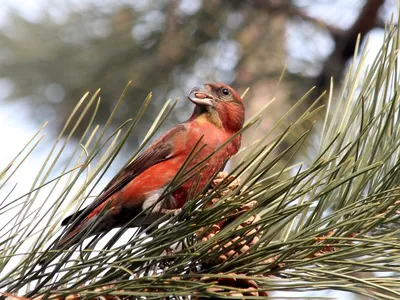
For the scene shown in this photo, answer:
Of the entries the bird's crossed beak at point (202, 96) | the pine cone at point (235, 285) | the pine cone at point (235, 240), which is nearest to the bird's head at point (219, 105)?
the bird's crossed beak at point (202, 96)

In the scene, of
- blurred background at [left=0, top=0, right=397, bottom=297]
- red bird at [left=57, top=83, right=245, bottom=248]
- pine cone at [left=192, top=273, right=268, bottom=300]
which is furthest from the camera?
blurred background at [left=0, top=0, right=397, bottom=297]

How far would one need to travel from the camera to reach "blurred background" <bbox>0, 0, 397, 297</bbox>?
170 inches

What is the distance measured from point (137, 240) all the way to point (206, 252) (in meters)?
0.16

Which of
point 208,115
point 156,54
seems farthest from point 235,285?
point 156,54

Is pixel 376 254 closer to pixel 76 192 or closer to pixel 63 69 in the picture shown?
pixel 76 192

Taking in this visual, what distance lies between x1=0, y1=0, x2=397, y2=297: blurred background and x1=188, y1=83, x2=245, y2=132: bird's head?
4.11ft

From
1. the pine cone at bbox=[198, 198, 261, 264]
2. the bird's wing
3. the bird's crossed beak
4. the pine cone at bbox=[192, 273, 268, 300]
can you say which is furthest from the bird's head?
the pine cone at bbox=[192, 273, 268, 300]

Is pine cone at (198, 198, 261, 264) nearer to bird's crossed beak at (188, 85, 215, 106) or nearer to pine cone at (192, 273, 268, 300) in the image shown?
pine cone at (192, 273, 268, 300)

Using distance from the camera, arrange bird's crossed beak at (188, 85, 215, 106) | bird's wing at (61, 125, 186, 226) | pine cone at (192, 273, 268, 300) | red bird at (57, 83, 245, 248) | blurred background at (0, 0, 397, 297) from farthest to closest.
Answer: blurred background at (0, 0, 397, 297) < bird's crossed beak at (188, 85, 215, 106) < bird's wing at (61, 125, 186, 226) < red bird at (57, 83, 245, 248) < pine cone at (192, 273, 268, 300)

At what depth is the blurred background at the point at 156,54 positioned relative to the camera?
431 cm

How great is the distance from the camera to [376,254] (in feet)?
5.38

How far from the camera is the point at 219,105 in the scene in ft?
9.80

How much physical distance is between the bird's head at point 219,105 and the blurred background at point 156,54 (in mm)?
1253

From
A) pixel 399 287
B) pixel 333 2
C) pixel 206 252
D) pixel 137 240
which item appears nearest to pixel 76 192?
pixel 137 240
